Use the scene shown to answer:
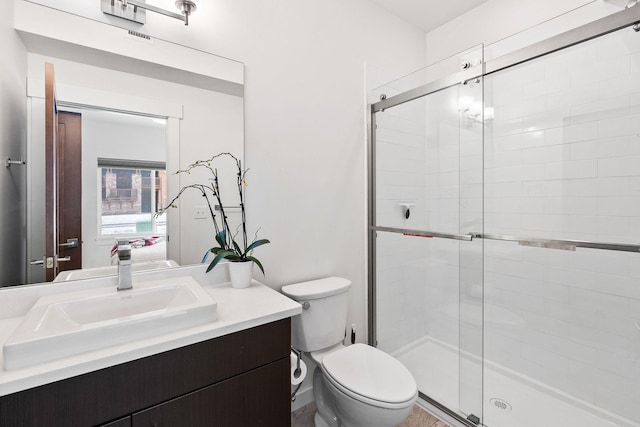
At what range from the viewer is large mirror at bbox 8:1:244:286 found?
1.16 meters

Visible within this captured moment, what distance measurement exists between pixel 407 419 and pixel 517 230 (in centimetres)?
137

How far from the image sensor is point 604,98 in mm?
1566

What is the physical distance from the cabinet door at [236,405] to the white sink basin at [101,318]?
22 centimetres

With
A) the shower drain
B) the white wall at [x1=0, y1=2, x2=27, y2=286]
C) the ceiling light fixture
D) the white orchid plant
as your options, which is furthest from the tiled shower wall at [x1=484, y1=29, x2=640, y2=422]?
the white wall at [x1=0, y1=2, x2=27, y2=286]

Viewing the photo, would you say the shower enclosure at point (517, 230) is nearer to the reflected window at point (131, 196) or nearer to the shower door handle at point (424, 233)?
the shower door handle at point (424, 233)

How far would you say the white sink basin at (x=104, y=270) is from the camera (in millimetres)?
1205

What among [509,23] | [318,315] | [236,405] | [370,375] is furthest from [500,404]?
[509,23]

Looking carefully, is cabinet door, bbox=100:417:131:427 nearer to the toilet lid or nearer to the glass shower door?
the toilet lid

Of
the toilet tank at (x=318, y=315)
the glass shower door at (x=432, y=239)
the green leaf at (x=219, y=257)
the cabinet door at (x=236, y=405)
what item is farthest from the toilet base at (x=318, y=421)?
the green leaf at (x=219, y=257)

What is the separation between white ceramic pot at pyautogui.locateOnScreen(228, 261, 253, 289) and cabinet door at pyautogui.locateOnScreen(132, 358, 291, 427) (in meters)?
0.42

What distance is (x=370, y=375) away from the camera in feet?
4.59

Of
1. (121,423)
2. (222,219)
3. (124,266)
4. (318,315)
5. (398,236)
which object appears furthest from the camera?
(398,236)

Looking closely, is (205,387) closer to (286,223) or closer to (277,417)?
(277,417)

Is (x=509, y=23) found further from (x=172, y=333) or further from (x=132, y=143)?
(x=172, y=333)
